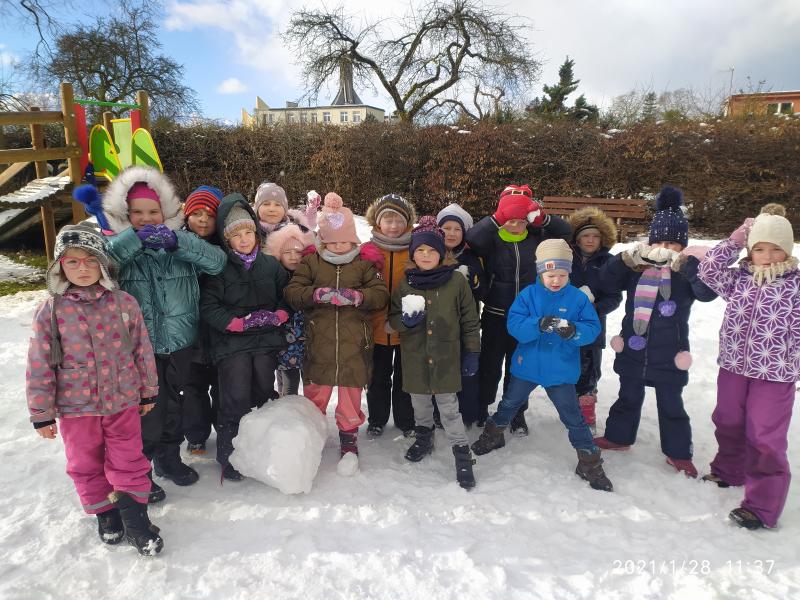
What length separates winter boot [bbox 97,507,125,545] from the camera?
2.50 m

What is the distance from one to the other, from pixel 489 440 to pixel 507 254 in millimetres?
1357

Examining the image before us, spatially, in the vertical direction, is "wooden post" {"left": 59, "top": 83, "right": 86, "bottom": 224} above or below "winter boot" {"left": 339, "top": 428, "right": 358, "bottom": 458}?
above

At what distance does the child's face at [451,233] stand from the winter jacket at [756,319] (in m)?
1.59

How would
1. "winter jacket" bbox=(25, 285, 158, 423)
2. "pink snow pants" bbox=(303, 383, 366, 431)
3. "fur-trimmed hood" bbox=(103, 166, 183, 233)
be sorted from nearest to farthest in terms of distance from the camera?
1. "winter jacket" bbox=(25, 285, 158, 423)
2. "fur-trimmed hood" bbox=(103, 166, 183, 233)
3. "pink snow pants" bbox=(303, 383, 366, 431)

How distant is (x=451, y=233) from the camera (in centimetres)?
355

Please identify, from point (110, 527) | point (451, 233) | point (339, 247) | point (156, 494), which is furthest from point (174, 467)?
point (451, 233)

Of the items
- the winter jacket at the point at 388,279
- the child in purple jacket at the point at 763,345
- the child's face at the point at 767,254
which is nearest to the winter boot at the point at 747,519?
the child in purple jacket at the point at 763,345

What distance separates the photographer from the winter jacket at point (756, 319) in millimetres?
2684

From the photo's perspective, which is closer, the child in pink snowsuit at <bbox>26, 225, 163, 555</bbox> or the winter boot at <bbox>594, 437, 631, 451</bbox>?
the child in pink snowsuit at <bbox>26, 225, 163, 555</bbox>

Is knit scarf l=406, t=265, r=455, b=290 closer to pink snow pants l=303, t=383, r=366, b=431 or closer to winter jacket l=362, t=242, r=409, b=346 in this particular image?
winter jacket l=362, t=242, r=409, b=346

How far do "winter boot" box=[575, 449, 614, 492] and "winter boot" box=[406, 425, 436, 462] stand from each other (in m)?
1.01

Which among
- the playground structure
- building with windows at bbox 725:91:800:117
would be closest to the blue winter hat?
the playground structure

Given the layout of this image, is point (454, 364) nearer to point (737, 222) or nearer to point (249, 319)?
point (249, 319)
